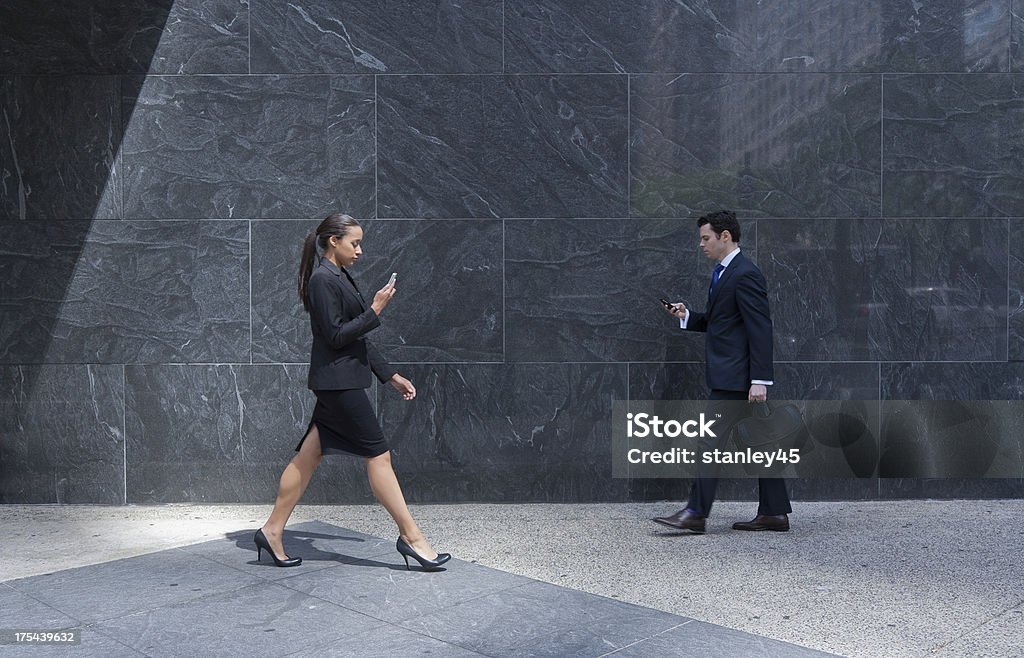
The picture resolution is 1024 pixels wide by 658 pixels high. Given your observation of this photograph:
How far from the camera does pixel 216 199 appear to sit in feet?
24.1

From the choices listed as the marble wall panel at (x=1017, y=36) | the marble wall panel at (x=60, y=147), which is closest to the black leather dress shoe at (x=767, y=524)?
the marble wall panel at (x=1017, y=36)

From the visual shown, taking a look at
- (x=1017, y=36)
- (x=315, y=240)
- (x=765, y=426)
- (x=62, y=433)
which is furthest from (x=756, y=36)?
(x=62, y=433)

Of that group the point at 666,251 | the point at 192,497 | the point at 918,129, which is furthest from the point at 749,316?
the point at 192,497

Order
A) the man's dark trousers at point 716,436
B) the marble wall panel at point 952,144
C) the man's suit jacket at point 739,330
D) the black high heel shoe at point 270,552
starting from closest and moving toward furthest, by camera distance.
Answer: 1. the black high heel shoe at point 270,552
2. the man's suit jacket at point 739,330
3. the man's dark trousers at point 716,436
4. the marble wall panel at point 952,144

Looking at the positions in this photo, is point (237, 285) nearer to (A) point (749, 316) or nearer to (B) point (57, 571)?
(B) point (57, 571)

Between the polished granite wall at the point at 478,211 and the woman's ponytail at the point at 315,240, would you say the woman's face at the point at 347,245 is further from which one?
the polished granite wall at the point at 478,211

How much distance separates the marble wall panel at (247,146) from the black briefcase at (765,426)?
309 centimetres

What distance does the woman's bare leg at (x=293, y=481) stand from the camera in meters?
5.58

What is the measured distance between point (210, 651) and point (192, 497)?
3.23 m

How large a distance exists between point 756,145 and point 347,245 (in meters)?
3.40

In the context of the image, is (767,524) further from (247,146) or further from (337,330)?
(247,146)

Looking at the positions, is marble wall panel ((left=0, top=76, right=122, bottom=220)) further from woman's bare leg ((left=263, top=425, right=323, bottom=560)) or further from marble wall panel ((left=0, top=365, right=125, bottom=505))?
woman's bare leg ((left=263, top=425, right=323, bottom=560))

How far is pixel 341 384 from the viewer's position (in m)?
5.46

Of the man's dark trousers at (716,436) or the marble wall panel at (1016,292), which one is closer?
the man's dark trousers at (716,436)
